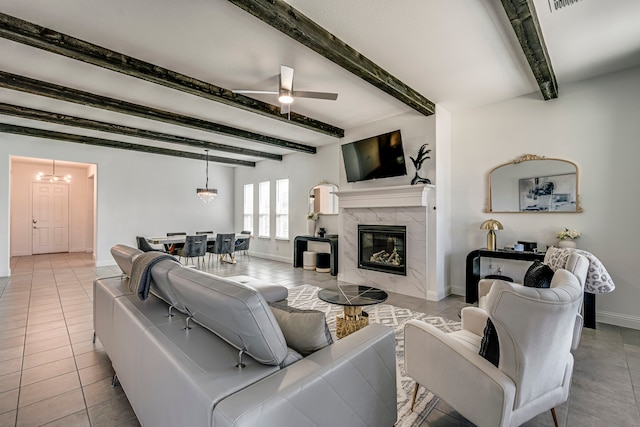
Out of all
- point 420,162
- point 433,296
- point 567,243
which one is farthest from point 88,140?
point 567,243

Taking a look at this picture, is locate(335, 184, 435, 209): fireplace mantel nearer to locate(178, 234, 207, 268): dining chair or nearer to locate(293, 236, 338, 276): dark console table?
locate(293, 236, 338, 276): dark console table

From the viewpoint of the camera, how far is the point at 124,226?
25.7 ft

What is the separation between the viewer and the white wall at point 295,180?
7137 mm

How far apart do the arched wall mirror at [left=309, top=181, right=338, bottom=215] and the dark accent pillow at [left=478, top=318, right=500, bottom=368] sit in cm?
548

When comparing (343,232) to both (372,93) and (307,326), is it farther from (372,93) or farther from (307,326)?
(307,326)

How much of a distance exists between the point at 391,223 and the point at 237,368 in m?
4.12

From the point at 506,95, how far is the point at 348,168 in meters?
2.65

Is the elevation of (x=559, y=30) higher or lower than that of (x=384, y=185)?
higher

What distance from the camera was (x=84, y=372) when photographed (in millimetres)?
2473

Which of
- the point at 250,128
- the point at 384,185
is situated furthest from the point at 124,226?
the point at 384,185

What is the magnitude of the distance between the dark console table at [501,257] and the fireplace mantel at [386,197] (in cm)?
104

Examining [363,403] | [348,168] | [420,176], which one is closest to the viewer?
[363,403]

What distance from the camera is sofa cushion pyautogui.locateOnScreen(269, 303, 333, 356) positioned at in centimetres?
143

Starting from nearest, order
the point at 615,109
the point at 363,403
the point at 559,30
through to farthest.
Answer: the point at 363,403 → the point at 559,30 → the point at 615,109
